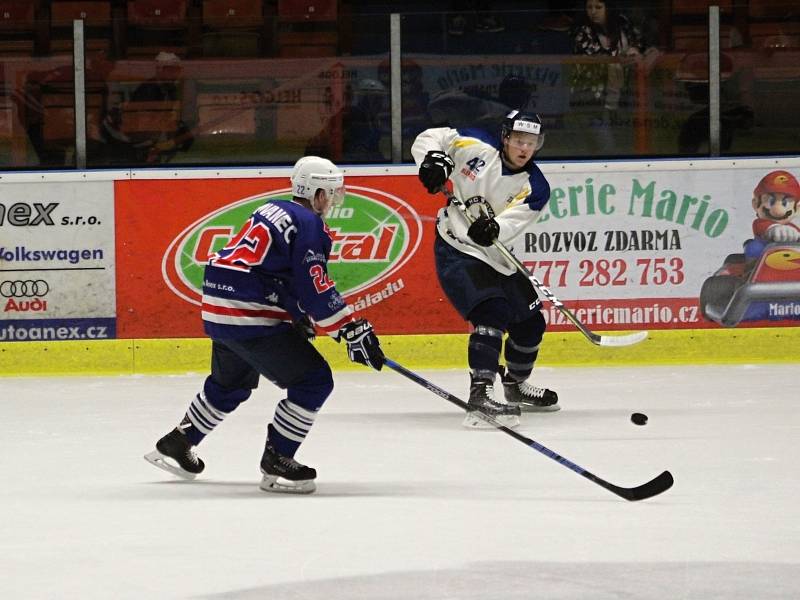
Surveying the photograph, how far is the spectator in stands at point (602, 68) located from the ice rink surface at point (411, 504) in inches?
57.2

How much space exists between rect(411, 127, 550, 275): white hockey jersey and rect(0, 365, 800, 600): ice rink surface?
67cm

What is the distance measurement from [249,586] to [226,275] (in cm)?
141

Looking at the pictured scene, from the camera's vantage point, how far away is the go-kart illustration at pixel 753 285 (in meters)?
7.52

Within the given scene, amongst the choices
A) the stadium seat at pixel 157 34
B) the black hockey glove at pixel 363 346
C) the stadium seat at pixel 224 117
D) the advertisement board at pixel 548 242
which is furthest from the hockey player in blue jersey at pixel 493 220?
the stadium seat at pixel 157 34

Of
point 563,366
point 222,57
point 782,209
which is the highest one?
point 222,57

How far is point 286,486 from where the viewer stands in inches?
177

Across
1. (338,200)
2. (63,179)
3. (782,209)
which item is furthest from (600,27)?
(338,200)

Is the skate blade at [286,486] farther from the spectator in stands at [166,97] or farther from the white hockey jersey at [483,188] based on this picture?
the spectator in stands at [166,97]

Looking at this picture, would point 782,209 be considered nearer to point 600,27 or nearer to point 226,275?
point 600,27

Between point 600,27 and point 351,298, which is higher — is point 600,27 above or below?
above

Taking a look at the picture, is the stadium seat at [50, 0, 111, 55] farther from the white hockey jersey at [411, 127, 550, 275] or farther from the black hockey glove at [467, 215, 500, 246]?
the black hockey glove at [467, 215, 500, 246]

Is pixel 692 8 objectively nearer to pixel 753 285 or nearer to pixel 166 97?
pixel 753 285

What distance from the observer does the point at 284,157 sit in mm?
7621

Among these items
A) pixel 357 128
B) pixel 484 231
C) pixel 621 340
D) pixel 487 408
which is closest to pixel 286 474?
pixel 487 408
